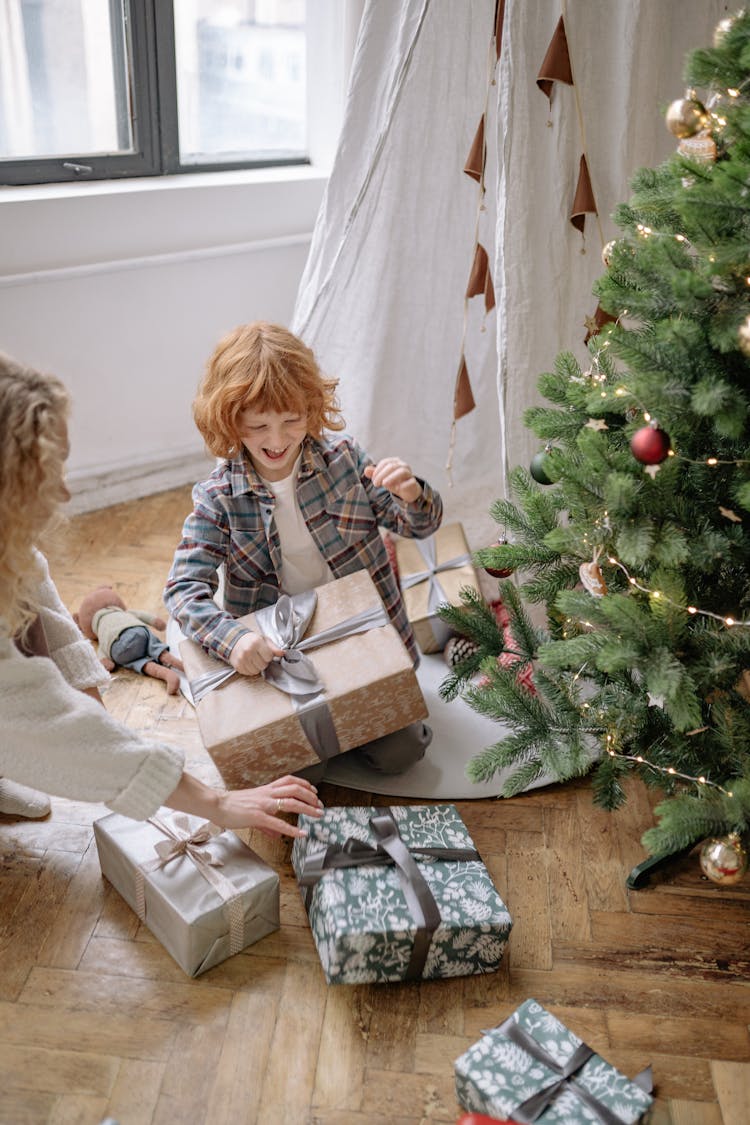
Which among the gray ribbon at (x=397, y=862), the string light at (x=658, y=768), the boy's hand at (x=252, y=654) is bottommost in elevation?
the gray ribbon at (x=397, y=862)

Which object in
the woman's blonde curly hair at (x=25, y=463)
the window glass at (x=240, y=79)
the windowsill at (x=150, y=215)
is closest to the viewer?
the woman's blonde curly hair at (x=25, y=463)

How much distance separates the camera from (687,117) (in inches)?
53.3

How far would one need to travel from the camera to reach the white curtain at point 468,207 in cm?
188

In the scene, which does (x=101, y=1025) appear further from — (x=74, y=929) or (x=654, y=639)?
(x=654, y=639)

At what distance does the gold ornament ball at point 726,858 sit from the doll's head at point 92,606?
1389 millimetres

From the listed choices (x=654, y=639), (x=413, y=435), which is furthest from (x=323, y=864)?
(x=413, y=435)

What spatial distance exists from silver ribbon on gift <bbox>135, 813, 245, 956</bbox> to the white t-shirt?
21.3 inches

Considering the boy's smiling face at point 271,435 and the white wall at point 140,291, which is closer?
the boy's smiling face at point 271,435

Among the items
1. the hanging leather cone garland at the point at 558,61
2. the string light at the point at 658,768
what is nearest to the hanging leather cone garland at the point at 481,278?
the hanging leather cone garland at the point at 558,61

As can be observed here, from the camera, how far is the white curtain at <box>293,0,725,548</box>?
1.88m

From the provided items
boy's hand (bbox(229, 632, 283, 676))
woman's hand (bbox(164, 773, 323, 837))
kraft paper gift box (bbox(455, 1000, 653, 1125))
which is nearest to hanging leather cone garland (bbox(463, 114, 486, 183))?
boy's hand (bbox(229, 632, 283, 676))

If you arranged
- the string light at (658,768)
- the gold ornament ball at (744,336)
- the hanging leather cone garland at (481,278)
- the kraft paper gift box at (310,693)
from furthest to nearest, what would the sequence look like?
the hanging leather cone garland at (481,278), the kraft paper gift box at (310,693), the string light at (658,768), the gold ornament ball at (744,336)

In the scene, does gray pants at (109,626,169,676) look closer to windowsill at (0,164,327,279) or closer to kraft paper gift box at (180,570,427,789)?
kraft paper gift box at (180,570,427,789)

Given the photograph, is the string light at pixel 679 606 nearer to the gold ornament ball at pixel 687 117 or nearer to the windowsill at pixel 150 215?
the gold ornament ball at pixel 687 117
